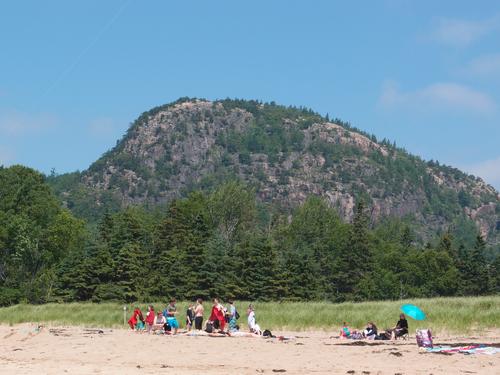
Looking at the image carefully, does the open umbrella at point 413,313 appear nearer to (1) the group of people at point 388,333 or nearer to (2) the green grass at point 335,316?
(1) the group of people at point 388,333

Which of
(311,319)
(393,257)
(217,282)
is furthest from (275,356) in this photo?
(393,257)

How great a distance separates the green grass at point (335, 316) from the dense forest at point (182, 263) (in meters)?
19.3

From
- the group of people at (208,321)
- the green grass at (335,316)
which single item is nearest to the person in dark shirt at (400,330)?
the green grass at (335,316)

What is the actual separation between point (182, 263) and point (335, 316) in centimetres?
3318

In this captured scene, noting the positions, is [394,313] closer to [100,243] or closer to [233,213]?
[100,243]

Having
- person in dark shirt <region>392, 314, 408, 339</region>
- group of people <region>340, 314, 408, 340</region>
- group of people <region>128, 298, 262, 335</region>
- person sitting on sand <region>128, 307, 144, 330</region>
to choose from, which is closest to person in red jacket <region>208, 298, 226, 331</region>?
group of people <region>128, 298, 262, 335</region>

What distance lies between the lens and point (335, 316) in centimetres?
3622

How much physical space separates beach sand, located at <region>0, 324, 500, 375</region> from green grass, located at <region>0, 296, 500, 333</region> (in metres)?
3.50

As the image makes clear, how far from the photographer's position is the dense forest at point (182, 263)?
66.1 meters

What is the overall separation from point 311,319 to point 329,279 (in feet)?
166

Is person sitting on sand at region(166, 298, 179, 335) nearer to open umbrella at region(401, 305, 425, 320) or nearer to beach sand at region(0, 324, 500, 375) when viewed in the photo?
beach sand at region(0, 324, 500, 375)

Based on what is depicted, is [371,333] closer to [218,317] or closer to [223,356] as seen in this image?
[218,317]

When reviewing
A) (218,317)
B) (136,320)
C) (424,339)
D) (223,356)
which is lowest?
(223,356)

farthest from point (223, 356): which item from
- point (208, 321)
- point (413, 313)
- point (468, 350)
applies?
point (413, 313)
